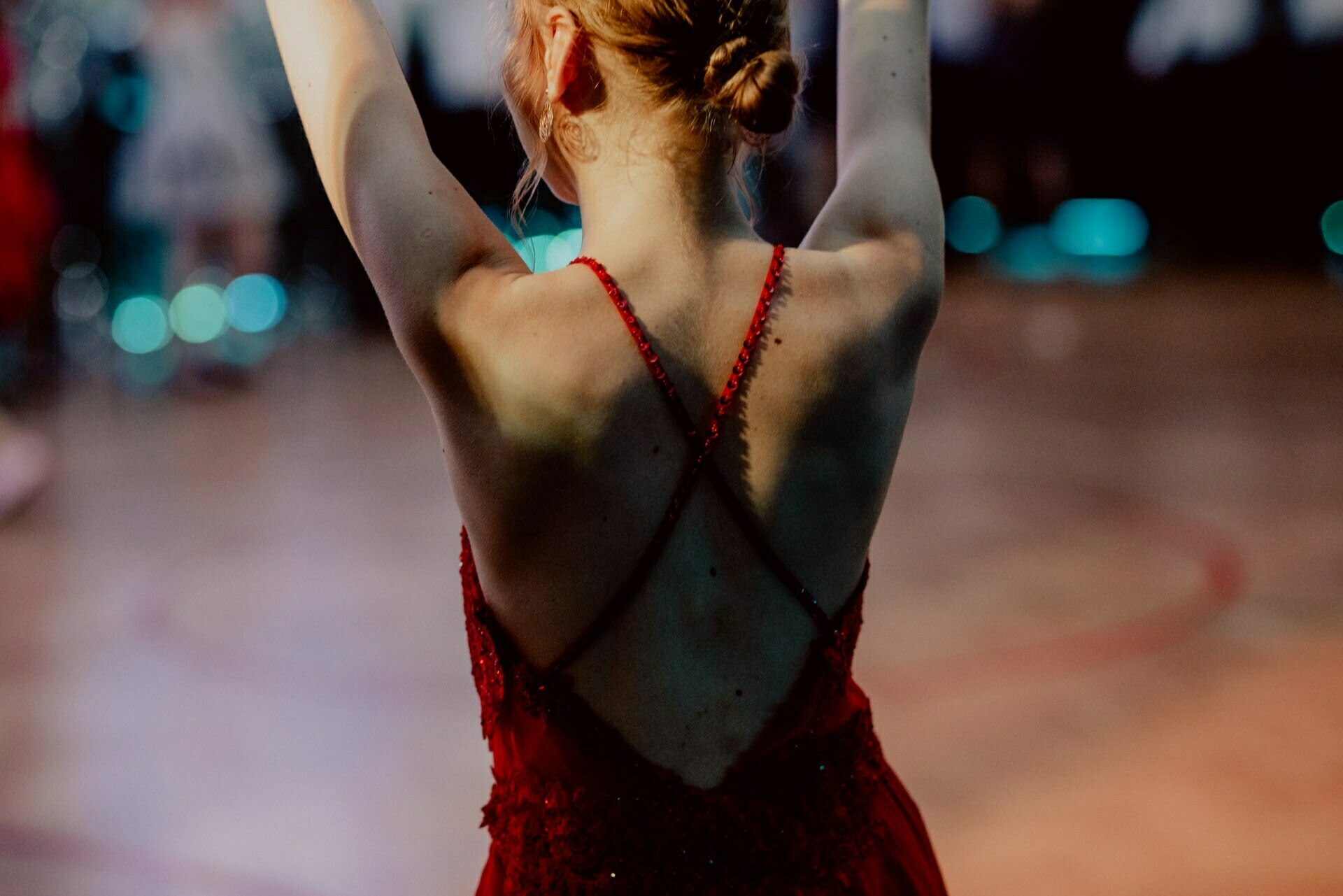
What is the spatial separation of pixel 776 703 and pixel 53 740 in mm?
2550

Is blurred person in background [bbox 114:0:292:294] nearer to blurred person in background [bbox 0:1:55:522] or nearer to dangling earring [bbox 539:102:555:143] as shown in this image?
blurred person in background [bbox 0:1:55:522]

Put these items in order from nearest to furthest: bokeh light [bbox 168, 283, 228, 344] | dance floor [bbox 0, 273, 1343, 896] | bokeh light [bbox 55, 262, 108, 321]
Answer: dance floor [bbox 0, 273, 1343, 896], bokeh light [bbox 168, 283, 228, 344], bokeh light [bbox 55, 262, 108, 321]

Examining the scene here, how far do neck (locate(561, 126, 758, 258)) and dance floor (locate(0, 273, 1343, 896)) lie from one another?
5.93ft

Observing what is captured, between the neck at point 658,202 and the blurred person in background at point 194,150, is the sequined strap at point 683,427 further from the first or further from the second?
the blurred person in background at point 194,150

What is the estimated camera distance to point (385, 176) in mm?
854

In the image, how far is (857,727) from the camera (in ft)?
3.43

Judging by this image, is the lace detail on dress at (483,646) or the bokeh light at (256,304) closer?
the lace detail on dress at (483,646)

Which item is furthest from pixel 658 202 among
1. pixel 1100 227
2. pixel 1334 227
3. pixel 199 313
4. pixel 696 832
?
pixel 1100 227

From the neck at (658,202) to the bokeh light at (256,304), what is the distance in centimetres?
799

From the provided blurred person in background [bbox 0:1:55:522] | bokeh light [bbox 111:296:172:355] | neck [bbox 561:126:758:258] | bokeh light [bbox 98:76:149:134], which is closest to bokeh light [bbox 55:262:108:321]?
bokeh light [bbox 111:296:172:355]

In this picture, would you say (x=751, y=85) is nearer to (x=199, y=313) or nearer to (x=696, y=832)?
(x=696, y=832)

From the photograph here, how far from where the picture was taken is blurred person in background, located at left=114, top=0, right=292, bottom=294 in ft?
23.0

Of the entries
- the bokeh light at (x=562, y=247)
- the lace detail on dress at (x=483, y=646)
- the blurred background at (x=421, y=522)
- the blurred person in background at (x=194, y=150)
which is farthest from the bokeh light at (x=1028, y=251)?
Answer: the lace detail on dress at (x=483, y=646)

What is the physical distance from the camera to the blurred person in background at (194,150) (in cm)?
700
